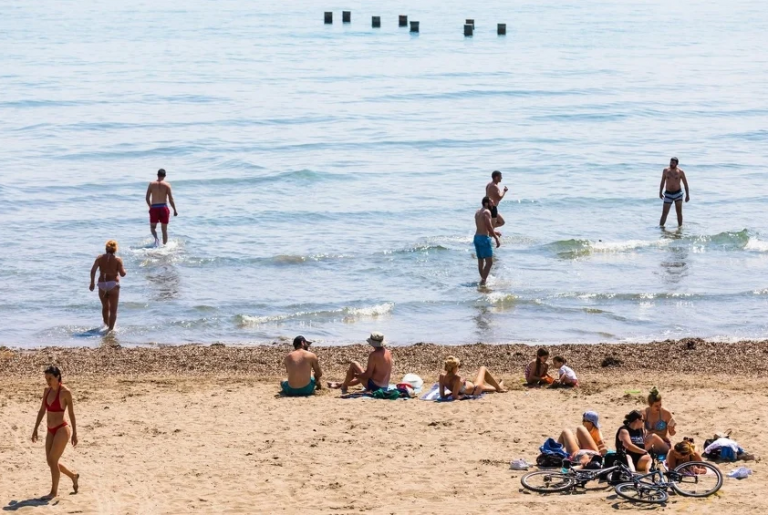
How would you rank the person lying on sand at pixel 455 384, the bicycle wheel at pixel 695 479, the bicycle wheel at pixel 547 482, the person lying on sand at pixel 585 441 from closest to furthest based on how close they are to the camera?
the bicycle wheel at pixel 695 479, the bicycle wheel at pixel 547 482, the person lying on sand at pixel 585 441, the person lying on sand at pixel 455 384

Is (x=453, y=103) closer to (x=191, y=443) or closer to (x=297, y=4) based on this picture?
(x=191, y=443)

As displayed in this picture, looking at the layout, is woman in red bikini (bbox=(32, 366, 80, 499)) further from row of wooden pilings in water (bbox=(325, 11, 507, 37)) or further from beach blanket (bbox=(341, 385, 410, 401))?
row of wooden pilings in water (bbox=(325, 11, 507, 37))

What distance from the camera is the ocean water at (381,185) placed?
16688 mm

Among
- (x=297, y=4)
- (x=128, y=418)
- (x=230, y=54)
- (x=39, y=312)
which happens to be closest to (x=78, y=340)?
(x=39, y=312)

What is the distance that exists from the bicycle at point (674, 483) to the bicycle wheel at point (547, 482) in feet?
1.40

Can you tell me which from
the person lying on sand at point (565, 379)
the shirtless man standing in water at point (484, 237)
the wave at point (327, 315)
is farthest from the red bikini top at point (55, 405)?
the shirtless man standing in water at point (484, 237)

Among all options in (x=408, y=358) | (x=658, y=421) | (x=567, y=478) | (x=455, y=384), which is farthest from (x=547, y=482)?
(x=408, y=358)

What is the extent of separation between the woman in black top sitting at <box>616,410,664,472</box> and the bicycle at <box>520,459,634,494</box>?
159mm

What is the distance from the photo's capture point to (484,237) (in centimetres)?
1742

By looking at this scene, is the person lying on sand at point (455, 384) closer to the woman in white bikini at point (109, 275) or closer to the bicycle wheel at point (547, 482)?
the bicycle wheel at point (547, 482)

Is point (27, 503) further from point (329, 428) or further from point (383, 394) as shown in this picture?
point (383, 394)

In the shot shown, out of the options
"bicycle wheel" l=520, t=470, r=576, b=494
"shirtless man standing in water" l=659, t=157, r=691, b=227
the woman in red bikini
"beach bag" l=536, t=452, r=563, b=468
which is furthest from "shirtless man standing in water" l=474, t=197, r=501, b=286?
the woman in red bikini

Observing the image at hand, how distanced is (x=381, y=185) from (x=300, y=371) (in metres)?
14.7

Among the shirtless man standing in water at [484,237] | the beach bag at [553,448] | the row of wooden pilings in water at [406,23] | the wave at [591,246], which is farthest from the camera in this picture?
the row of wooden pilings in water at [406,23]
